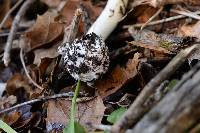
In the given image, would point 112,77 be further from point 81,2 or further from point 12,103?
point 81,2

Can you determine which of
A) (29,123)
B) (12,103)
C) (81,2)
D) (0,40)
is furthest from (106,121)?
(0,40)

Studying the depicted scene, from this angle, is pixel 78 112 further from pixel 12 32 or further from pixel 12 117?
pixel 12 32

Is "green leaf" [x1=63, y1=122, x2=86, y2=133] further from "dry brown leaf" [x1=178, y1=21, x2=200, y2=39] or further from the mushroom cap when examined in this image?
"dry brown leaf" [x1=178, y1=21, x2=200, y2=39]

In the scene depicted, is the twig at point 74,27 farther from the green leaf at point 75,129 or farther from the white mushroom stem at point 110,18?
the green leaf at point 75,129

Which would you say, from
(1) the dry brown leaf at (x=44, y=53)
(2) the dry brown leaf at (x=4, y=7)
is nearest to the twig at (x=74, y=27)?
(1) the dry brown leaf at (x=44, y=53)

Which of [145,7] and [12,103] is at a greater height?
[145,7]

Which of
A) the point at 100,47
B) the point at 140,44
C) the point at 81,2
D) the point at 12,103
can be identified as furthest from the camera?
the point at 81,2

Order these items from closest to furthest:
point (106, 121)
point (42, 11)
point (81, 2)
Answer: point (106, 121) < point (81, 2) < point (42, 11)

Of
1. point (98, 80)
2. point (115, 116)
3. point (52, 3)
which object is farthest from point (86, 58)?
point (52, 3)
